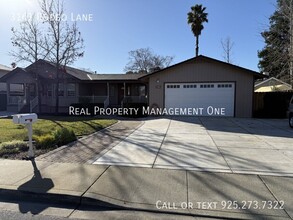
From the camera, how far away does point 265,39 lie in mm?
20438

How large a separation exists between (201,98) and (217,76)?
197cm

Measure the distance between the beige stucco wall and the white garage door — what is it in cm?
36

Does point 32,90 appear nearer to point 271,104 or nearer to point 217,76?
point 217,76

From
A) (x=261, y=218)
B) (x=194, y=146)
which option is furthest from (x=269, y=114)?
(x=261, y=218)

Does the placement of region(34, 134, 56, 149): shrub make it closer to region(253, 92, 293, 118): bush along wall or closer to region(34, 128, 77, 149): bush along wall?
region(34, 128, 77, 149): bush along wall

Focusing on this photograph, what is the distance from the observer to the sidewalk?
3400 mm

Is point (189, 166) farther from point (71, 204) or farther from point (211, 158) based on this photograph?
point (71, 204)

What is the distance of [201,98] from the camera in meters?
16.2

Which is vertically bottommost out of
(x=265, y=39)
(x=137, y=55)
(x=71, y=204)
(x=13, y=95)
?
(x=71, y=204)

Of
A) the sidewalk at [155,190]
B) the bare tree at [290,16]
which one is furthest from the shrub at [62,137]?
the bare tree at [290,16]

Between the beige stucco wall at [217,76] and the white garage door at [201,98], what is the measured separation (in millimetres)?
363

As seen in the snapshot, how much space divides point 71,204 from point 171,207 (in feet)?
5.60

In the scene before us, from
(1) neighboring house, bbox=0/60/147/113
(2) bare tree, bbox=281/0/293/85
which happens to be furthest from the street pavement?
(2) bare tree, bbox=281/0/293/85

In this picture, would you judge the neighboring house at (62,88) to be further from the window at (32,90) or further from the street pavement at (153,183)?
the street pavement at (153,183)
